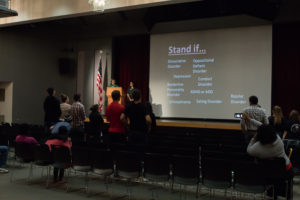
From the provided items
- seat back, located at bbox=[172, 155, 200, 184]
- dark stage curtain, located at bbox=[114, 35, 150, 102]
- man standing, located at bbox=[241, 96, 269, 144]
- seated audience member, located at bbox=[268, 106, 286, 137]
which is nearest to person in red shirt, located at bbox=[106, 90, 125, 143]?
seat back, located at bbox=[172, 155, 200, 184]

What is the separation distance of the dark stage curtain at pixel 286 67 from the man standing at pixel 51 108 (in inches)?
288

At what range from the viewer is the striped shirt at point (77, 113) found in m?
7.67

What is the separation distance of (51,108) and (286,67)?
7.80 m

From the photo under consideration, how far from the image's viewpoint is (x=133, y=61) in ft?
48.4

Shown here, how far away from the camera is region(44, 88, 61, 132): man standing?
26.0ft

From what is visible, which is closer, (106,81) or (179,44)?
(179,44)

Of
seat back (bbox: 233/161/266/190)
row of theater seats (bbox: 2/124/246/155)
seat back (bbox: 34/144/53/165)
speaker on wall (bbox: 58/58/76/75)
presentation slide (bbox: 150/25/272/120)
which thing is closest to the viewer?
seat back (bbox: 233/161/266/190)

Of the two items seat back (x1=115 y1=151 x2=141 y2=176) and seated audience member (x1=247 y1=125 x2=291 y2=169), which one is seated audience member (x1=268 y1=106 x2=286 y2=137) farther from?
seat back (x1=115 y1=151 x2=141 y2=176)

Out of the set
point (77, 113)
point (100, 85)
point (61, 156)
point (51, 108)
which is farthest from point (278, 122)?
point (100, 85)

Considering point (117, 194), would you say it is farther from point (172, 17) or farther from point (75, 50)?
point (75, 50)

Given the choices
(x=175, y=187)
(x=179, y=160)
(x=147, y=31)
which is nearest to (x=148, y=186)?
(x=175, y=187)

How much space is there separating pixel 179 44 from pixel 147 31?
179 cm

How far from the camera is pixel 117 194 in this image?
5.16m

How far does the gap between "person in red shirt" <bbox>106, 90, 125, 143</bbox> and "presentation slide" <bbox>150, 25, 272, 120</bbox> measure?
21.9 ft
